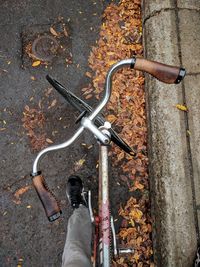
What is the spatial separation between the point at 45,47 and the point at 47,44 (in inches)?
2.7

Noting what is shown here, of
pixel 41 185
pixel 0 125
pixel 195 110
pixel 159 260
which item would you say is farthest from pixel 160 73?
pixel 0 125

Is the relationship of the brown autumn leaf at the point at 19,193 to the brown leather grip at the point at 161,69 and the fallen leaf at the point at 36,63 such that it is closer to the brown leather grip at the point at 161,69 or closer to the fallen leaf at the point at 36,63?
the fallen leaf at the point at 36,63

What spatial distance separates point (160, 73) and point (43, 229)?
10.2ft

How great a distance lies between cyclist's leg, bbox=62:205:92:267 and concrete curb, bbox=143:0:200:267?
39.8 inches

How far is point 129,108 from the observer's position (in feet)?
16.4

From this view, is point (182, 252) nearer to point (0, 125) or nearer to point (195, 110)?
point (195, 110)

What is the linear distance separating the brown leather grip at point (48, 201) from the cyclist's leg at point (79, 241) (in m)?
0.89

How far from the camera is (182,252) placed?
3803 mm

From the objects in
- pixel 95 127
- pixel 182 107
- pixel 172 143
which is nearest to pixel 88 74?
pixel 182 107

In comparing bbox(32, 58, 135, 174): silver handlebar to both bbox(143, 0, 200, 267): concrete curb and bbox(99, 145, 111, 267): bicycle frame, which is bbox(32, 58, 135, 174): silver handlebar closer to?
bbox(99, 145, 111, 267): bicycle frame

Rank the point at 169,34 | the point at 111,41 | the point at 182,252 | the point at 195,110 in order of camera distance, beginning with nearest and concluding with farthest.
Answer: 1. the point at 182,252
2. the point at 195,110
3. the point at 169,34
4. the point at 111,41

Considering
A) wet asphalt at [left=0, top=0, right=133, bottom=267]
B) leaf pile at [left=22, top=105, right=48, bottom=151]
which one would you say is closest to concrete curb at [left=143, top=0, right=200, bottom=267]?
wet asphalt at [left=0, top=0, right=133, bottom=267]

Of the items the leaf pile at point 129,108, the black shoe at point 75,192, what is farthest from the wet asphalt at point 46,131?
the black shoe at point 75,192

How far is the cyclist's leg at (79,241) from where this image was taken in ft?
10.1
